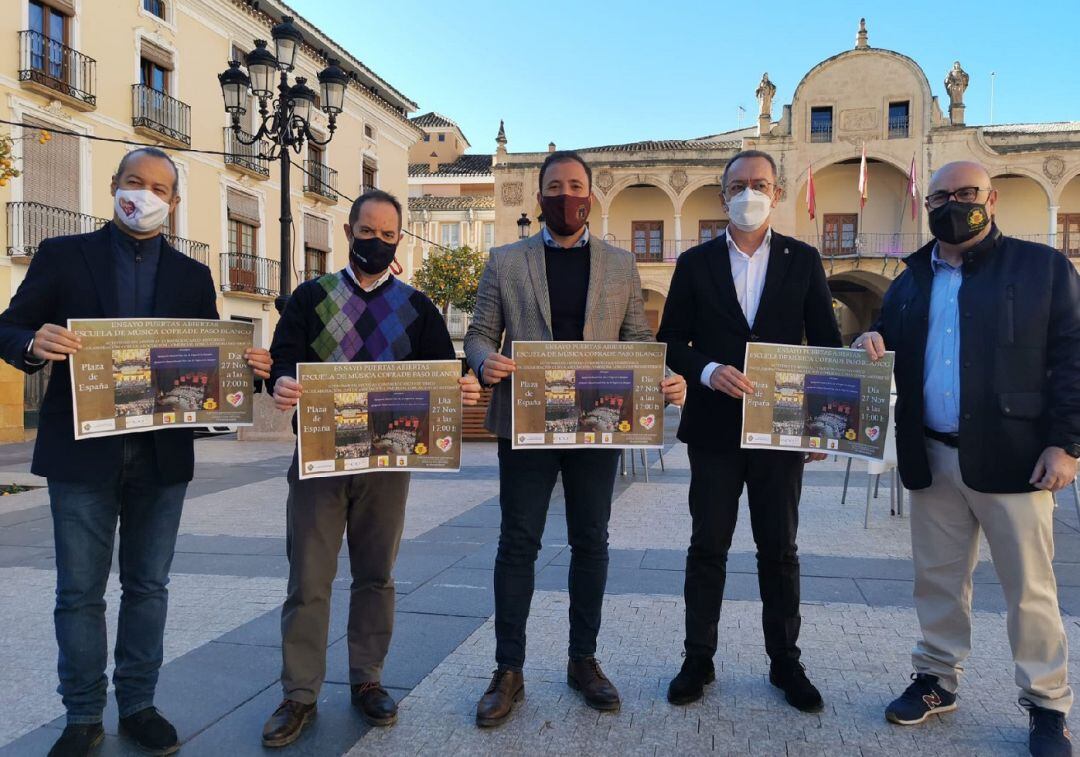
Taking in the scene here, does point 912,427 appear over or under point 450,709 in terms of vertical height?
over

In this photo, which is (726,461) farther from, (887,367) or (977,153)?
(977,153)

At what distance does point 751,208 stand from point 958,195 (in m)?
0.75

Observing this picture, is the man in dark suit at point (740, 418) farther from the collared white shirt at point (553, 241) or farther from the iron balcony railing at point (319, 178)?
the iron balcony railing at point (319, 178)

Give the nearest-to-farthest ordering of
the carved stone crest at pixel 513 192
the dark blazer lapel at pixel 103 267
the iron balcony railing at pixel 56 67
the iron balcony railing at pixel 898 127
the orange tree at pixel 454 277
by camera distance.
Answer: the dark blazer lapel at pixel 103 267, the iron balcony railing at pixel 56 67, the iron balcony railing at pixel 898 127, the orange tree at pixel 454 277, the carved stone crest at pixel 513 192

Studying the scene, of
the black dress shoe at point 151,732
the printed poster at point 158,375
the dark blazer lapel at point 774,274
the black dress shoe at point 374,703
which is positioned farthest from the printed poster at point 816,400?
the black dress shoe at point 151,732

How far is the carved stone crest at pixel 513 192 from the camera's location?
108ft

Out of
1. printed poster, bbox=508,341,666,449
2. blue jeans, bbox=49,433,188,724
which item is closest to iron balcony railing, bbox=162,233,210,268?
blue jeans, bbox=49,433,188,724

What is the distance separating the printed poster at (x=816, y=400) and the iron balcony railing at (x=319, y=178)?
942 inches

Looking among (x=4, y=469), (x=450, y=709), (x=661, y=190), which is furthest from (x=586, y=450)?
(x=661, y=190)

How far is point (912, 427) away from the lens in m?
3.03

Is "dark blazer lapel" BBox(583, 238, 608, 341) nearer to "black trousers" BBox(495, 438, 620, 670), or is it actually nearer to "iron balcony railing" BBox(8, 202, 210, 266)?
"black trousers" BBox(495, 438, 620, 670)

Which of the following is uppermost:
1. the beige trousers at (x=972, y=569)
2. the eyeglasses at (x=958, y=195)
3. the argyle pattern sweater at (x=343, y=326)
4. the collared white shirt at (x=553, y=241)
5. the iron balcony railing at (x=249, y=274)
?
the iron balcony railing at (x=249, y=274)

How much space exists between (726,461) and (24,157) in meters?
17.9

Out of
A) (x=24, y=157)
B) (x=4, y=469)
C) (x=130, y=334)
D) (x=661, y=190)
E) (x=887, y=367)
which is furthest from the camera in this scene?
Answer: (x=661, y=190)
